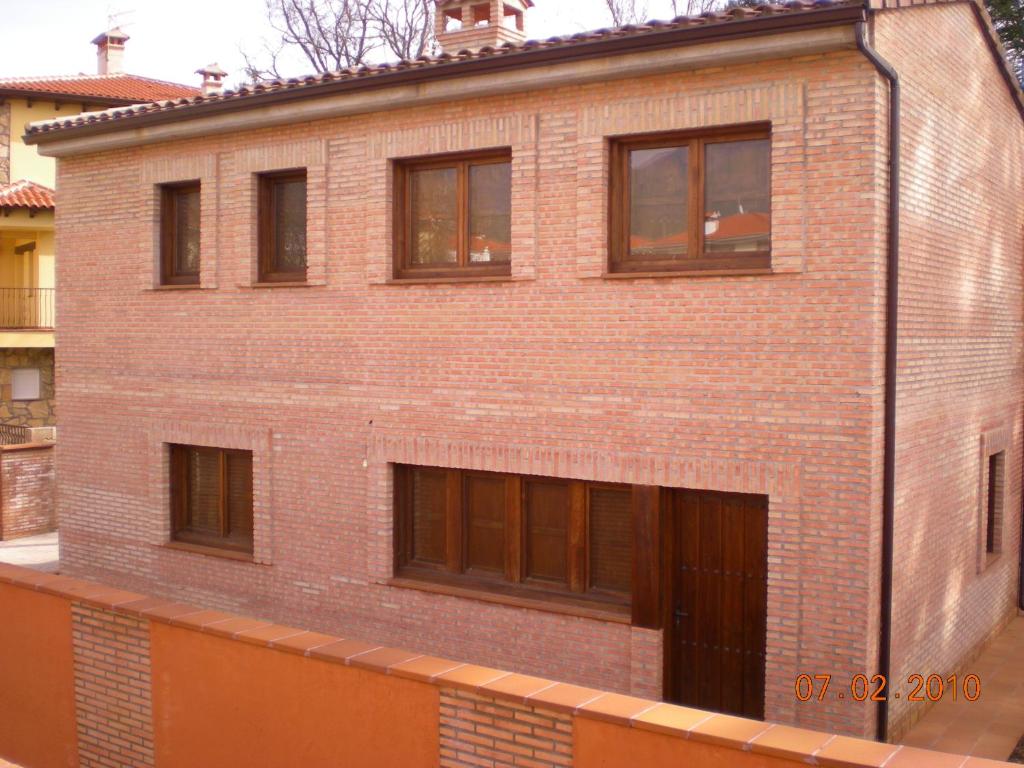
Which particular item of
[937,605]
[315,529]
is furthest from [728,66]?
[315,529]

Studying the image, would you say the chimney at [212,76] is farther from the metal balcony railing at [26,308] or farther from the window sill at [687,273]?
the window sill at [687,273]

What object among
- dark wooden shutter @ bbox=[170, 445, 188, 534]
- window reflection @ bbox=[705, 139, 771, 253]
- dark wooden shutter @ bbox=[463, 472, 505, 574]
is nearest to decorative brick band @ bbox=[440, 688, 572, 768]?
dark wooden shutter @ bbox=[463, 472, 505, 574]

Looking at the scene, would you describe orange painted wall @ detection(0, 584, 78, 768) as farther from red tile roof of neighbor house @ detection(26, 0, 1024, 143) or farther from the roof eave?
the roof eave

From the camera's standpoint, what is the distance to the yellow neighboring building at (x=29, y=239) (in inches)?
1032

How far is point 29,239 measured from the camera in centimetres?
2847

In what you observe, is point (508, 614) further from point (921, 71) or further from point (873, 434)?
point (921, 71)

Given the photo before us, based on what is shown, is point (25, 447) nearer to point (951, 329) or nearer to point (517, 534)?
point (517, 534)

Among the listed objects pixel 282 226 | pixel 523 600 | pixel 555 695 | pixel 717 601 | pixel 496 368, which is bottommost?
pixel 523 600

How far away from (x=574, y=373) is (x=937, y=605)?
13.4ft

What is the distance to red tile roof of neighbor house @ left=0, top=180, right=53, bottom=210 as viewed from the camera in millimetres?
25625

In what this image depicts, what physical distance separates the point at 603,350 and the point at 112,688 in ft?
15.2

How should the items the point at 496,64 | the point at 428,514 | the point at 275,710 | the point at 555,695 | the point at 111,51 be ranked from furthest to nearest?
the point at 111,51 < the point at 428,514 < the point at 496,64 < the point at 275,710 < the point at 555,695

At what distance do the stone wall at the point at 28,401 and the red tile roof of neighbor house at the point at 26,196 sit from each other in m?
3.67

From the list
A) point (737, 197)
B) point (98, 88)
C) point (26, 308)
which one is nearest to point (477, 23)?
point (737, 197)
